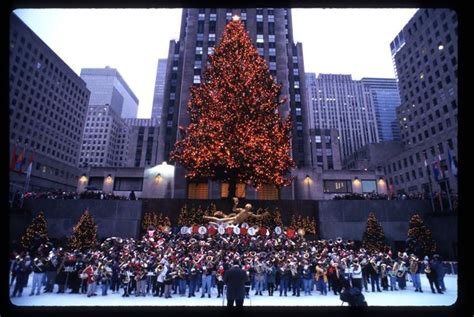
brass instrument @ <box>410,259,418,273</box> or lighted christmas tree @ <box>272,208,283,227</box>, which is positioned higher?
lighted christmas tree @ <box>272,208,283,227</box>

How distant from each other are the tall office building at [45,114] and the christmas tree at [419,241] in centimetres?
6375

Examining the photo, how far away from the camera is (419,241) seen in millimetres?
22453

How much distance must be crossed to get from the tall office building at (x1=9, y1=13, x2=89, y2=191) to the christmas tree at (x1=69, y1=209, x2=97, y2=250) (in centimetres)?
4370

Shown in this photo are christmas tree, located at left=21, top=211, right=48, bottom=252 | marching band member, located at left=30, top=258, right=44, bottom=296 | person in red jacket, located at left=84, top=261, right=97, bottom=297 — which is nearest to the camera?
marching band member, located at left=30, top=258, right=44, bottom=296

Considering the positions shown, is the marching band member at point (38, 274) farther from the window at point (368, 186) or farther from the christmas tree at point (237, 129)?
the window at point (368, 186)

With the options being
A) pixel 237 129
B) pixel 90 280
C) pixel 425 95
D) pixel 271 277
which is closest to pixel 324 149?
pixel 425 95

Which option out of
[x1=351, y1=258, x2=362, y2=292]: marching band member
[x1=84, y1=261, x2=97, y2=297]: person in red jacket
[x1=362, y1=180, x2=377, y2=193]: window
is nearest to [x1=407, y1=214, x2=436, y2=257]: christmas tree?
[x1=351, y1=258, x2=362, y2=292]: marching band member

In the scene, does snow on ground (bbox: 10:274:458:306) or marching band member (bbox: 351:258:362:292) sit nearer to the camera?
snow on ground (bbox: 10:274:458:306)

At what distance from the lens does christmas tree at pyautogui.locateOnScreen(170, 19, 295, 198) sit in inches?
1090

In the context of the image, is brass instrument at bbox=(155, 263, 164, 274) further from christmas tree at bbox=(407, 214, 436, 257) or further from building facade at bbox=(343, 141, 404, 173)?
building facade at bbox=(343, 141, 404, 173)

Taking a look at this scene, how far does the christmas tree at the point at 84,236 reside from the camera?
20656mm

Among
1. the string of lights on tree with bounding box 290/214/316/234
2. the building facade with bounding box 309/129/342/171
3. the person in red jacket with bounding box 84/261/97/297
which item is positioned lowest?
the person in red jacket with bounding box 84/261/97/297
